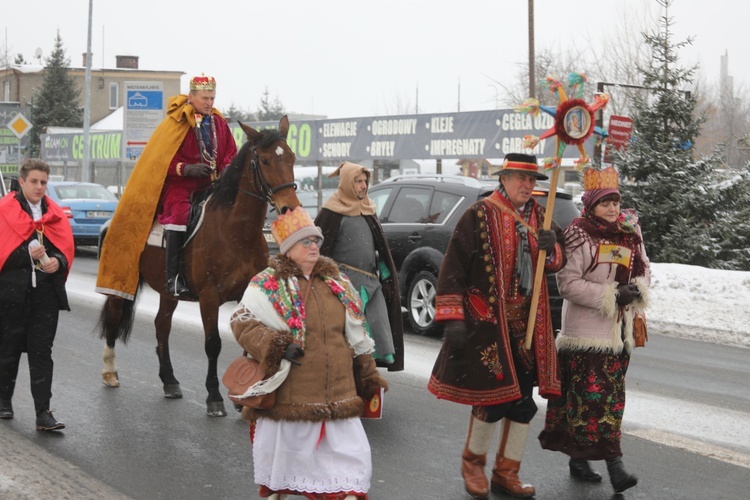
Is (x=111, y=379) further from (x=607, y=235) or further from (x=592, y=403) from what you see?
(x=607, y=235)

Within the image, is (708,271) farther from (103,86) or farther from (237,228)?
(103,86)

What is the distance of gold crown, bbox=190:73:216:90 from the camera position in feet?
27.3

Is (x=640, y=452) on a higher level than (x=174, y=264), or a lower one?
lower

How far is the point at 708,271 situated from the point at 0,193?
402 inches

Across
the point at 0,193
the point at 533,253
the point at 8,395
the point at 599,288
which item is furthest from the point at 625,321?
the point at 0,193

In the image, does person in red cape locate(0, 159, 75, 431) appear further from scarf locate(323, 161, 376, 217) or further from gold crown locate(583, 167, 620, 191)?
gold crown locate(583, 167, 620, 191)

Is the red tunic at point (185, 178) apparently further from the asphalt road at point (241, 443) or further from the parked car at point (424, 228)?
the parked car at point (424, 228)

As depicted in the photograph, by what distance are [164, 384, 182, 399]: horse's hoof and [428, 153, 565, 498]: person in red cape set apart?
3.19m

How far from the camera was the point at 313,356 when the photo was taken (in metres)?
4.65

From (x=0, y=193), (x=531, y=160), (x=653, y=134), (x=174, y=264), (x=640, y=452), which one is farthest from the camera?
(x=653, y=134)

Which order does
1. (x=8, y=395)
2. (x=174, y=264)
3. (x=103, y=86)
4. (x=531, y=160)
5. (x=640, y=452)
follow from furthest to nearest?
(x=103, y=86) → (x=174, y=264) → (x=8, y=395) → (x=640, y=452) → (x=531, y=160)

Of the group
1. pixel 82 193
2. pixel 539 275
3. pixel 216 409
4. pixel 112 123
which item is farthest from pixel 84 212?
pixel 112 123

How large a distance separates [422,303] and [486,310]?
6.54 metres

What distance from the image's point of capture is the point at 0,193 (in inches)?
513
